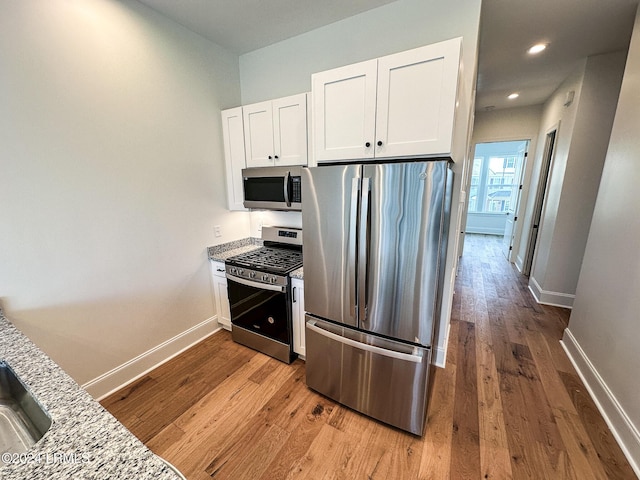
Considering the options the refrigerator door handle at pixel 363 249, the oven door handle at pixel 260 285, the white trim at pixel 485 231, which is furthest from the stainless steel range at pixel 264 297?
the white trim at pixel 485 231

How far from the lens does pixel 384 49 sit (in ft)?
6.50

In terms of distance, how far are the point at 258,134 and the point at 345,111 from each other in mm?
1014

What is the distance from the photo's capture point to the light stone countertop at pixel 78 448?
60 centimetres

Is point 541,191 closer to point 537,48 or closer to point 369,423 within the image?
point 537,48

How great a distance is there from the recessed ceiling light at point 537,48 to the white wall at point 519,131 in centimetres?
217

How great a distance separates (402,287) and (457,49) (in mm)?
1327

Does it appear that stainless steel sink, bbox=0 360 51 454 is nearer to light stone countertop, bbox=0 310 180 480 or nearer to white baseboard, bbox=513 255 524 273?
light stone countertop, bbox=0 310 180 480

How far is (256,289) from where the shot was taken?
2268 mm

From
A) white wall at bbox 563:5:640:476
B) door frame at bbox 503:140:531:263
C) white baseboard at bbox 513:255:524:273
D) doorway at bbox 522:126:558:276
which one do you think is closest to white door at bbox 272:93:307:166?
white wall at bbox 563:5:640:476

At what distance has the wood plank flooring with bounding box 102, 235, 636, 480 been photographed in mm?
1495

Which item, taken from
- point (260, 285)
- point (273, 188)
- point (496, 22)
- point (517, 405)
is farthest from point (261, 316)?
point (496, 22)

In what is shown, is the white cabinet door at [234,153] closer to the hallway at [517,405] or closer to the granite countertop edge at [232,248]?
the granite countertop edge at [232,248]

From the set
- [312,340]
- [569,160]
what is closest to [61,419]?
[312,340]

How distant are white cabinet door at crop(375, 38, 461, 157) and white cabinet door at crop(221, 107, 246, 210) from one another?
146 cm
